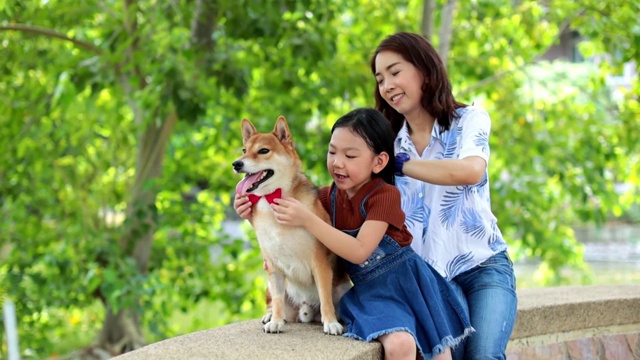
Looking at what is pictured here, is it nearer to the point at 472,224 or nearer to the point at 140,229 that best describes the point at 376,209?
the point at 472,224

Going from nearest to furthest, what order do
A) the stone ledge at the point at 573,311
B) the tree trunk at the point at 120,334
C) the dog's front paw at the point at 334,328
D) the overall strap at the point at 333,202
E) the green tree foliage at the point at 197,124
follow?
1. the dog's front paw at the point at 334,328
2. the overall strap at the point at 333,202
3. the stone ledge at the point at 573,311
4. the green tree foliage at the point at 197,124
5. the tree trunk at the point at 120,334

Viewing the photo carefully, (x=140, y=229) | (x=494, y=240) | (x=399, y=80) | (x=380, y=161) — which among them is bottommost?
(x=140, y=229)

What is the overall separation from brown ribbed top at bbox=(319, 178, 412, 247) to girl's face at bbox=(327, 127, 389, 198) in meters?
0.05

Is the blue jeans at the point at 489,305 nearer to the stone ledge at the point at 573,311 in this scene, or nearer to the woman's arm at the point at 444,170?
the woman's arm at the point at 444,170

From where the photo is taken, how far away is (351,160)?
288cm

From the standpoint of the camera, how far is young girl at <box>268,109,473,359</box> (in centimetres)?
277

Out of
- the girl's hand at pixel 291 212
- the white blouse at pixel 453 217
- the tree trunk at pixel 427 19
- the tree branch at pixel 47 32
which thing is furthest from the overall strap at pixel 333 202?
the tree trunk at pixel 427 19

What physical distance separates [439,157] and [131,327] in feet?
15.6

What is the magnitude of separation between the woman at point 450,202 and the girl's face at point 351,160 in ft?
0.77

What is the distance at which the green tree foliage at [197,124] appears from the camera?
19.2 ft

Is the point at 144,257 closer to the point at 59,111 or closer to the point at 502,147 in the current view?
the point at 59,111

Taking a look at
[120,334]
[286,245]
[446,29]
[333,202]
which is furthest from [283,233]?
[120,334]

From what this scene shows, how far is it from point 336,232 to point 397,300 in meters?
0.36

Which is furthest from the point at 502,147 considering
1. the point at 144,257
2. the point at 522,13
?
the point at 144,257
